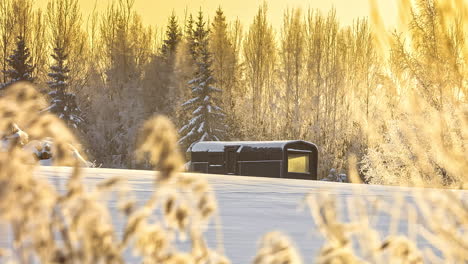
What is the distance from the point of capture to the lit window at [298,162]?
18766 mm

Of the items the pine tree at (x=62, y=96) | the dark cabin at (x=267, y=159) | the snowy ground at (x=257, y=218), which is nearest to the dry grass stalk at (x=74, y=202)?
the snowy ground at (x=257, y=218)

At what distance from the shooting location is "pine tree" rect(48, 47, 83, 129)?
31600 mm

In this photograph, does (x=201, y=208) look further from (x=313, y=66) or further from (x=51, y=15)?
(x=51, y=15)

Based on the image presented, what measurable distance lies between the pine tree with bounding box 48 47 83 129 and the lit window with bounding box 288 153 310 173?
54.9 ft

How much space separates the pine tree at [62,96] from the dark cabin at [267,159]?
47.2 feet

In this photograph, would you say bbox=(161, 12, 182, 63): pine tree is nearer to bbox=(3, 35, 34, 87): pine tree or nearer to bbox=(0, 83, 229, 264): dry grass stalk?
bbox=(3, 35, 34, 87): pine tree

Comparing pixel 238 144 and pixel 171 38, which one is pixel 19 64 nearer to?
pixel 171 38

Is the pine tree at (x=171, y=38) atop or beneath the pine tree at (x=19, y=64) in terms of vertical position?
atop

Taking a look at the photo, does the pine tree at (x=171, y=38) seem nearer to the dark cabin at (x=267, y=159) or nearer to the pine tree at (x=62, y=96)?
the pine tree at (x=62, y=96)

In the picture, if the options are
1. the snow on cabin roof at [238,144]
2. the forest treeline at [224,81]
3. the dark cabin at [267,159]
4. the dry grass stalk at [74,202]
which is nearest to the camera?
the dry grass stalk at [74,202]

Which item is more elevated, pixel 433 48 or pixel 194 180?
pixel 433 48

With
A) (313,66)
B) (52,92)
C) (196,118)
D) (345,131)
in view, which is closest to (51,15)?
(52,92)

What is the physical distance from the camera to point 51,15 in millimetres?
33094

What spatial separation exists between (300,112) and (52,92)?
43.2 feet
